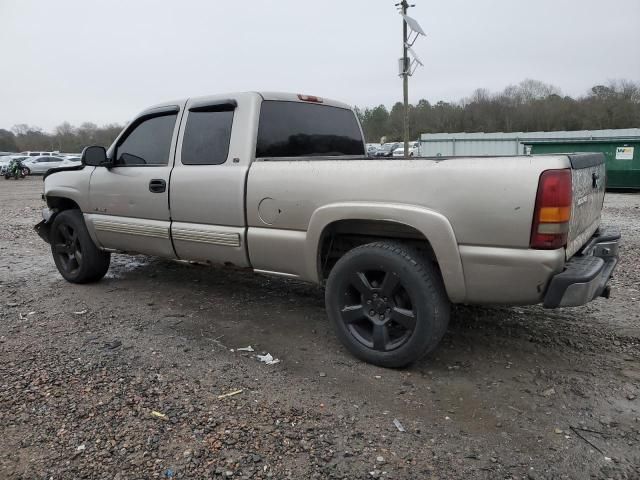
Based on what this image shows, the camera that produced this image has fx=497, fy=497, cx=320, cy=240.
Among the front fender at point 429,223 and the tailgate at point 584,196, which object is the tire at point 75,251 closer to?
the front fender at point 429,223

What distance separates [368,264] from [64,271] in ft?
12.9

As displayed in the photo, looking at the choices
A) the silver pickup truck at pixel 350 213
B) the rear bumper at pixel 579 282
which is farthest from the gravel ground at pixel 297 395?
the rear bumper at pixel 579 282

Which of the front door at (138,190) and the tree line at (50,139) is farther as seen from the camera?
the tree line at (50,139)

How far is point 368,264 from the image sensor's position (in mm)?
3291

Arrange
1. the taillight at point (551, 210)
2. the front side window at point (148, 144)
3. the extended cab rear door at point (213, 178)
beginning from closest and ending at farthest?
the taillight at point (551, 210)
the extended cab rear door at point (213, 178)
the front side window at point (148, 144)

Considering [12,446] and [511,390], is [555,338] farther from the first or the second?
[12,446]

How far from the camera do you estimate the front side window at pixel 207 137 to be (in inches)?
162

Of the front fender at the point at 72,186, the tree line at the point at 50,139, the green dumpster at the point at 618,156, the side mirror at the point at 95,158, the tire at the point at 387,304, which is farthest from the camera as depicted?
the tree line at the point at 50,139

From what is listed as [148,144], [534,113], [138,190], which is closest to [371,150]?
[148,144]

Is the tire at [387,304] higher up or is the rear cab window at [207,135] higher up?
the rear cab window at [207,135]

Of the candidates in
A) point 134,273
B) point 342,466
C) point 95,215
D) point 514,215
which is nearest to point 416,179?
point 514,215

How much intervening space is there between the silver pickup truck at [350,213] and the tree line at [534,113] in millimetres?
32840

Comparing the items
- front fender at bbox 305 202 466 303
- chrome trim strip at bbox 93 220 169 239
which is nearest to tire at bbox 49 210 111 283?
chrome trim strip at bbox 93 220 169 239

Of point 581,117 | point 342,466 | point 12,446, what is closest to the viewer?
point 342,466
